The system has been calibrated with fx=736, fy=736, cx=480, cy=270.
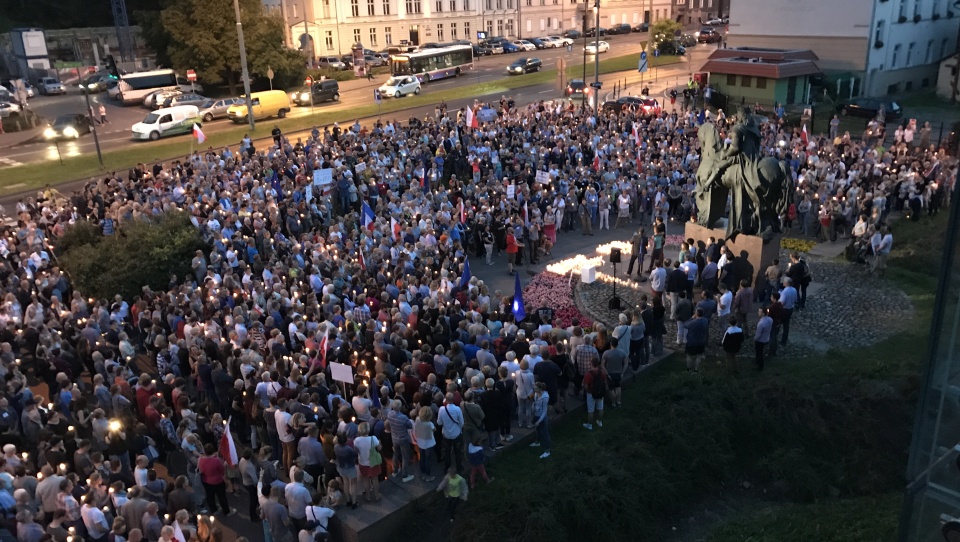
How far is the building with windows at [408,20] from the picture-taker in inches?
2724

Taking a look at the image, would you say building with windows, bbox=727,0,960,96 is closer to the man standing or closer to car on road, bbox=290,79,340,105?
car on road, bbox=290,79,340,105

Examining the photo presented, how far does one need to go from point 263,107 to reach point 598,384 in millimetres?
35817

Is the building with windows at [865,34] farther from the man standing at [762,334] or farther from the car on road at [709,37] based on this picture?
the man standing at [762,334]

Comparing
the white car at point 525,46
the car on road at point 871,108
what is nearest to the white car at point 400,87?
the white car at point 525,46

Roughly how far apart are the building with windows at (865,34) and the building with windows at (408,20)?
16.6 meters

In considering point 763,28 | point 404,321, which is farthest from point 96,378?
point 763,28

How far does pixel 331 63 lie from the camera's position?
208 ft

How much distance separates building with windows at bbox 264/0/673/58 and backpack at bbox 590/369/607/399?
5502 cm

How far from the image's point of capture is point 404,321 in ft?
48.1

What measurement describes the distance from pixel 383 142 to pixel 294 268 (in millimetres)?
11399

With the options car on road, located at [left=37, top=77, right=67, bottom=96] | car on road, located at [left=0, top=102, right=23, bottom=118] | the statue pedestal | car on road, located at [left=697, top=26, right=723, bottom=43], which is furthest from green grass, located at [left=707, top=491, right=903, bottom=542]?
car on road, located at [left=697, top=26, right=723, bottom=43]

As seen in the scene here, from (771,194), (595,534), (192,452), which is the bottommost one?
(595,534)

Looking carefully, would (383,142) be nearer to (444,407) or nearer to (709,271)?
(709,271)

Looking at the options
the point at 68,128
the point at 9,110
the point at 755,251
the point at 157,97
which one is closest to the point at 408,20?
the point at 157,97
